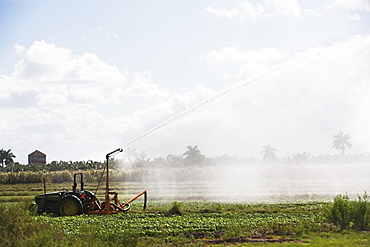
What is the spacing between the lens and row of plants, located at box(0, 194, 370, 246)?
1905 centimetres

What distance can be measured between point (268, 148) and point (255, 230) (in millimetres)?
129103

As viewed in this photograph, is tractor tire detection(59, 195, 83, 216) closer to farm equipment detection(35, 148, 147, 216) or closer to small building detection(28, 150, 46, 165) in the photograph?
farm equipment detection(35, 148, 147, 216)

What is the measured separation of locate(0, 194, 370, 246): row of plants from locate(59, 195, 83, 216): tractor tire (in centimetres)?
107

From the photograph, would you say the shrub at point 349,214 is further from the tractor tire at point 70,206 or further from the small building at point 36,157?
the small building at point 36,157

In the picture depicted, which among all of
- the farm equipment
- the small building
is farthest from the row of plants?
the small building

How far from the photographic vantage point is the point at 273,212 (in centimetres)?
3206

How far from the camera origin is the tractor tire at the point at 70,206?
3019 cm

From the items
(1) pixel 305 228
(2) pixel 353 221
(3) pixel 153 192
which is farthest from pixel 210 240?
(3) pixel 153 192

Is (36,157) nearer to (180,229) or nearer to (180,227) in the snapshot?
(180,227)

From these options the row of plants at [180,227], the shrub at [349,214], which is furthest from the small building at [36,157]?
the shrub at [349,214]

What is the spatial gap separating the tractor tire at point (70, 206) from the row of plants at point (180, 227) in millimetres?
1073

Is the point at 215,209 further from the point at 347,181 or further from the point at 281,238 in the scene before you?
the point at 347,181

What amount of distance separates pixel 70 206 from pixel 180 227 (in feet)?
29.8

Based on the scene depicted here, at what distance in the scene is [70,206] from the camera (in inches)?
1194
